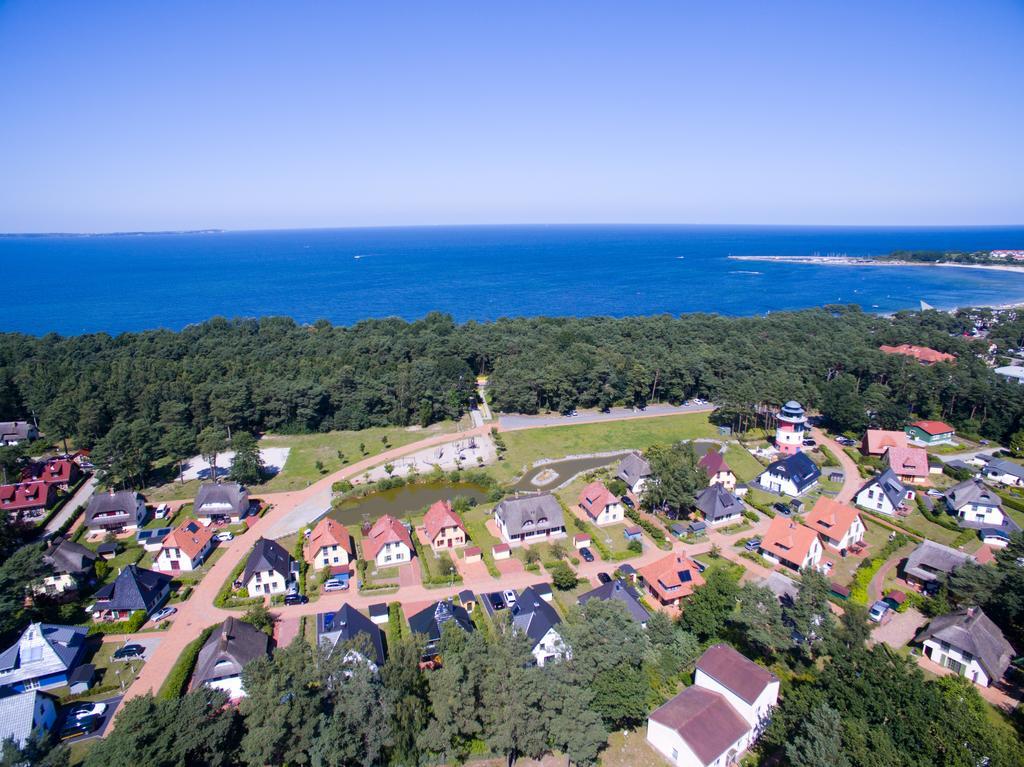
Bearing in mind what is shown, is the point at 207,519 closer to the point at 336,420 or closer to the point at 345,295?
the point at 336,420

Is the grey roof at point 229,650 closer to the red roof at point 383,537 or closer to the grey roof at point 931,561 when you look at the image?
the red roof at point 383,537

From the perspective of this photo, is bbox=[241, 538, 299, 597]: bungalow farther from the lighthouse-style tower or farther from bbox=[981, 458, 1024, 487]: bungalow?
bbox=[981, 458, 1024, 487]: bungalow

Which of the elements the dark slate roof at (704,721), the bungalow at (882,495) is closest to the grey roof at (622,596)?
the dark slate roof at (704,721)

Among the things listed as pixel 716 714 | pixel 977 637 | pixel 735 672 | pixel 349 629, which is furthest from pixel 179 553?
pixel 977 637

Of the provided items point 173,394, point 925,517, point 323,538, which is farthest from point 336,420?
point 925,517

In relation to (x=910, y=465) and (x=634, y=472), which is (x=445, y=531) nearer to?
(x=634, y=472)

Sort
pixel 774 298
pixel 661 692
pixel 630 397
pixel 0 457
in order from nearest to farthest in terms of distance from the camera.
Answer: pixel 661 692, pixel 0 457, pixel 630 397, pixel 774 298

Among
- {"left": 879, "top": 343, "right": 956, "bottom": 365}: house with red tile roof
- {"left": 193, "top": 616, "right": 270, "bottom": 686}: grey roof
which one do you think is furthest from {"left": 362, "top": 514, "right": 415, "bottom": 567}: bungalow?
{"left": 879, "top": 343, "right": 956, "bottom": 365}: house with red tile roof
